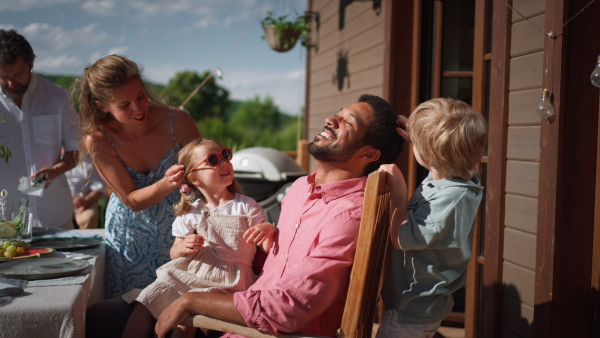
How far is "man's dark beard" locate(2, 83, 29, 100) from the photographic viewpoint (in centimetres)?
325

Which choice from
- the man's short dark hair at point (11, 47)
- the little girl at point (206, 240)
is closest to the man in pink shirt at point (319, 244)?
the little girl at point (206, 240)

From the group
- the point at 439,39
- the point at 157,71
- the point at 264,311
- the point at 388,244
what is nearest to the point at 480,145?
the point at 388,244

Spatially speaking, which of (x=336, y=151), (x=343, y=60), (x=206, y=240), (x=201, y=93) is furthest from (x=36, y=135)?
(x=201, y=93)

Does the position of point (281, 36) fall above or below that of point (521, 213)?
above

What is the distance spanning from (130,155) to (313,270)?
1147mm

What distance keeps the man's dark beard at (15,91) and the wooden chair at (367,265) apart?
7.47ft

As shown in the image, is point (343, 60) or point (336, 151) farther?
point (343, 60)

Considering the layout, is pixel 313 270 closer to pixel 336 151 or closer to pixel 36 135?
pixel 336 151

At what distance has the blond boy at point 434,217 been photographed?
1.59 meters

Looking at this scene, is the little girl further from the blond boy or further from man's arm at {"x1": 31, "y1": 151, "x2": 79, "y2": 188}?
man's arm at {"x1": 31, "y1": 151, "x2": 79, "y2": 188}

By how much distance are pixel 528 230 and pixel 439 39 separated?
1.57 meters

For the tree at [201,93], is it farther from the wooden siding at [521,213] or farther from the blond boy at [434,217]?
the blond boy at [434,217]

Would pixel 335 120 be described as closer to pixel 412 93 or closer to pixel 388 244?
pixel 388 244

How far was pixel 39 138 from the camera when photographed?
11.0 feet
